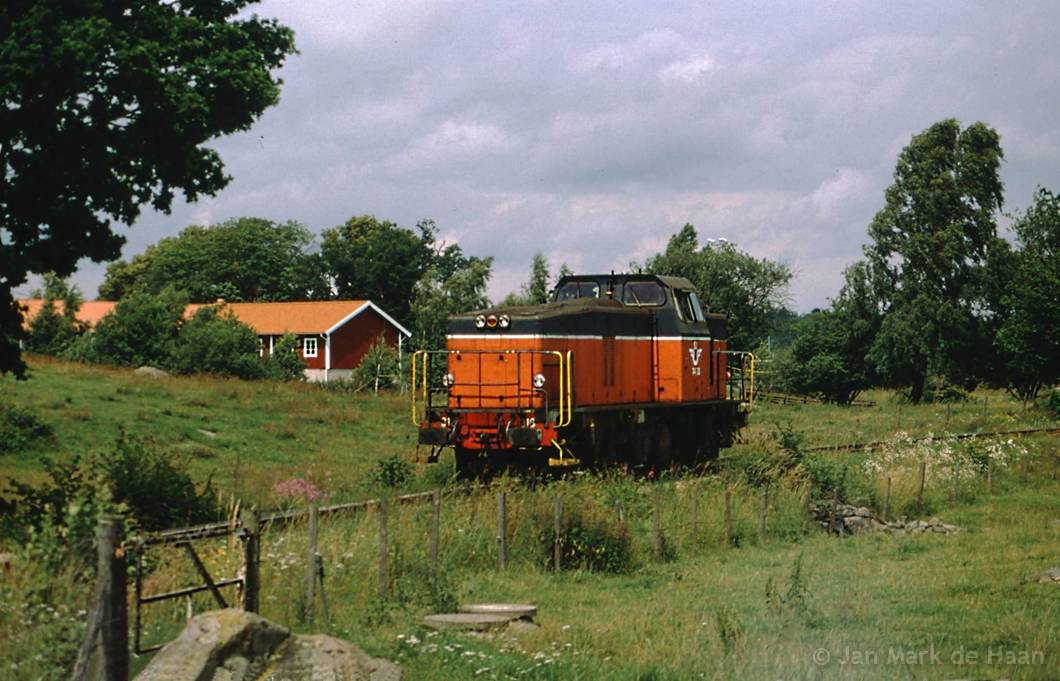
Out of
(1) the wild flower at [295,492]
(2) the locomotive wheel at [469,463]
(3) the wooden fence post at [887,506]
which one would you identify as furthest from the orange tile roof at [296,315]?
(3) the wooden fence post at [887,506]

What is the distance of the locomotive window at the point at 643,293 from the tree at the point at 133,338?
33.7 meters

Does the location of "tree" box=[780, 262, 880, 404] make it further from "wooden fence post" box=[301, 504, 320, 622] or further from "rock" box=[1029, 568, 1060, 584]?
"wooden fence post" box=[301, 504, 320, 622]

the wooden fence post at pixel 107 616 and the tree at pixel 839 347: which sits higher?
the tree at pixel 839 347

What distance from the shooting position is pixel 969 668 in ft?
31.9

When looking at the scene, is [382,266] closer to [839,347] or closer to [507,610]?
[839,347]

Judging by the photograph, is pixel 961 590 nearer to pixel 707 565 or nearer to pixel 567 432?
pixel 707 565

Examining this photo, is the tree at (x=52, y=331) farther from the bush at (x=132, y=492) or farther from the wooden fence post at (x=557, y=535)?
the wooden fence post at (x=557, y=535)

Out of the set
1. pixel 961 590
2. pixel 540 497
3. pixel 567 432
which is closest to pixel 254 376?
pixel 567 432

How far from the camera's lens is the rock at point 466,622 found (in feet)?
35.4

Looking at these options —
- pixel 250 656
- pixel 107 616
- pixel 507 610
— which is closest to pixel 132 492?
pixel 507 610

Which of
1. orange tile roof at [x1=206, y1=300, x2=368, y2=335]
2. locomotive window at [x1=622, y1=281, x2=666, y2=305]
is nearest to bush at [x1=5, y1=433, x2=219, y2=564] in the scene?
locomotive window at [x1=622, y1=281, x2=666, y2=305]

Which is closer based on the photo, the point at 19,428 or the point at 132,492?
the point at 132,492

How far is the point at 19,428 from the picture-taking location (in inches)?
1011

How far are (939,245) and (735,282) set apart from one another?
11.6 meters
